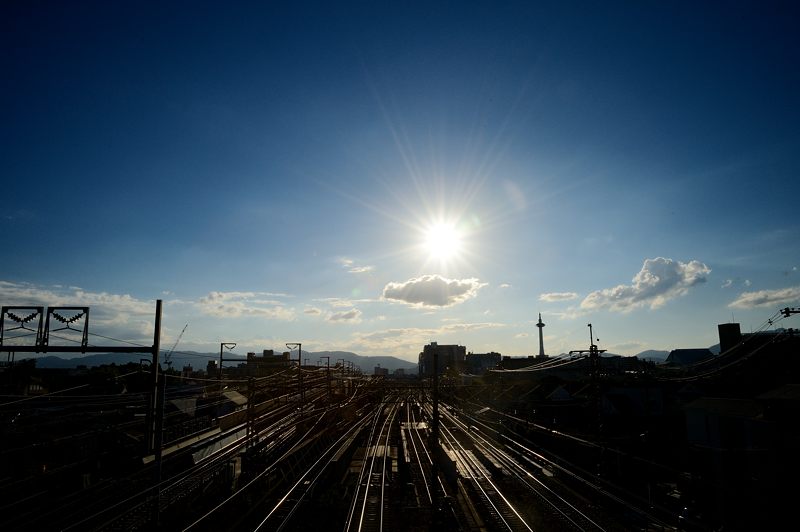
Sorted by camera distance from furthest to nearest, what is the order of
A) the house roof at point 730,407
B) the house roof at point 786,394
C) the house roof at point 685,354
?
the house roof at point 685,354
the house roof at point 730,407
the house roof at point 786,394

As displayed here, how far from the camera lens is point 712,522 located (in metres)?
16.3

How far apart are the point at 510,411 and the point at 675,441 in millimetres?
11709

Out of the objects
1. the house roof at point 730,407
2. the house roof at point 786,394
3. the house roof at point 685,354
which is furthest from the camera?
the house roof at point 685,354

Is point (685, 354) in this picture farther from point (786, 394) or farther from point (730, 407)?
point (786, 394)

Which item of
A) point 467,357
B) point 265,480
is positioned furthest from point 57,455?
point 467,357

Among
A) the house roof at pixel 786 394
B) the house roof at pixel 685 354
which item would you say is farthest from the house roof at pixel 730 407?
the house roof at pixel 685 354

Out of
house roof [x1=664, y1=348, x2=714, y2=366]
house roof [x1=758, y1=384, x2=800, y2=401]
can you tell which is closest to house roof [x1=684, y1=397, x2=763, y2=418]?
house roof [x1=758, y1=384, x2=800, y2=401]

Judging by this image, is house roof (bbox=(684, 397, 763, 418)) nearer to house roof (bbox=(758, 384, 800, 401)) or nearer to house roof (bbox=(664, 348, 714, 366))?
house roof (bbox=(758, 384, 800, 401))

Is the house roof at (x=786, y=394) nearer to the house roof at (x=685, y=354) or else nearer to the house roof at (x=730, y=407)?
the house roof at (x=730, y=407)

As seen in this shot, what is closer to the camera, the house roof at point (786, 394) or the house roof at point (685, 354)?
the house roof at point (786, 394)

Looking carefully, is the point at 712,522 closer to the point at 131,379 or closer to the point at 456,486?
the point at 456,486

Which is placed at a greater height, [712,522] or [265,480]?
[265,480]

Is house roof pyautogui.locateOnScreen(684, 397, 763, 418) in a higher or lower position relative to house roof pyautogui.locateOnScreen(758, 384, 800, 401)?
lower

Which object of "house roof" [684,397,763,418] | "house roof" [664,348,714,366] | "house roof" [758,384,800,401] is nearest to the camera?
"house roof" [758,384,800,401]
